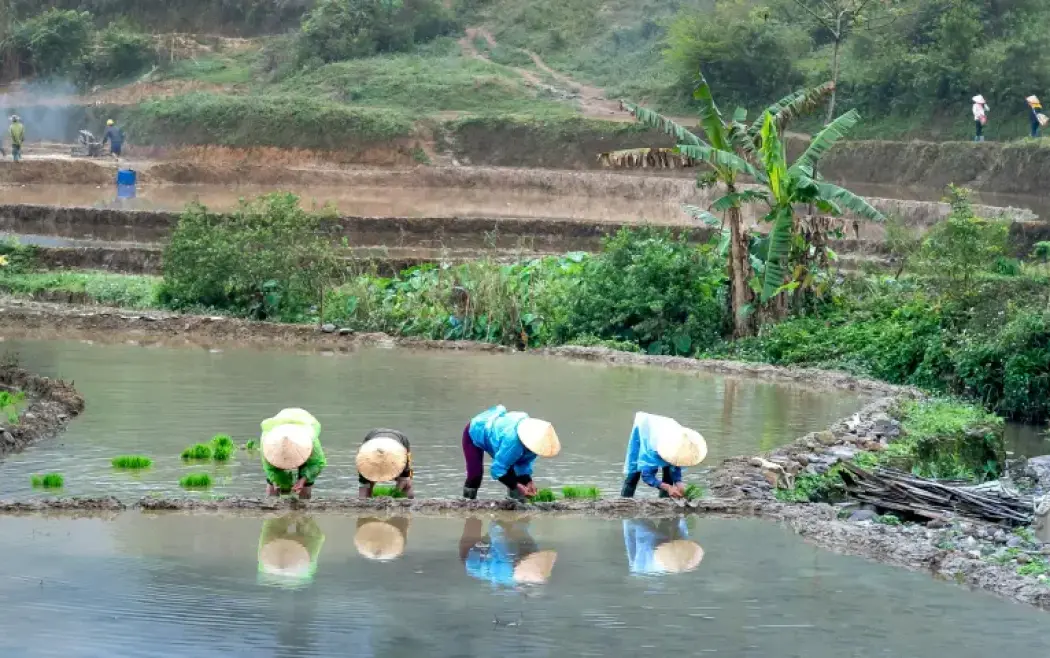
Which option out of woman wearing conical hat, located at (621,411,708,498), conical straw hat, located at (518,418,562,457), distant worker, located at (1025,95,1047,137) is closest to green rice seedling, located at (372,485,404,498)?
conical straw hat, located at (518,418,562,457)

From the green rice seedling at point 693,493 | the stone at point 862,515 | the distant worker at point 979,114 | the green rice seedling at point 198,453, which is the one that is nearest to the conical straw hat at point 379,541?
the green rice seedling at point 693,493

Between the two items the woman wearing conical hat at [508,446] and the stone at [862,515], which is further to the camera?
the stone at [862,515]

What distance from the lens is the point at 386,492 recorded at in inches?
468

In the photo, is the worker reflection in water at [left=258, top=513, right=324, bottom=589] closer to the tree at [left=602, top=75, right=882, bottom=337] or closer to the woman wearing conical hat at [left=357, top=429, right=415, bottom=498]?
the woman wearing conical hat at [left=357, top=429, right=415, bottom=498]

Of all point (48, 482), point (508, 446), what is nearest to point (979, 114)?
point (508, 446)

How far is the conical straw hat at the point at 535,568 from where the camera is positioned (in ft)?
30.5

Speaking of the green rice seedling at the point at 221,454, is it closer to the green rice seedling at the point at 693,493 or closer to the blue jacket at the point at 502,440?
the blue jacket at the point at 502,440

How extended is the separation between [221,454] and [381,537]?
328 centimetres

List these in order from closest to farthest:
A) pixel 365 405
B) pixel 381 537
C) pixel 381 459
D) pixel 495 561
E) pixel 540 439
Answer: pixel 495 561 → pixel 381 537 → pixel 540 439 → pixel 381 459 → pixel 365 405

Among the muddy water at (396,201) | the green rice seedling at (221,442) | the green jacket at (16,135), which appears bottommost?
the green rice seedling at (221,442)

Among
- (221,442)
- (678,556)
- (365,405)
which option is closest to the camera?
(678,556)

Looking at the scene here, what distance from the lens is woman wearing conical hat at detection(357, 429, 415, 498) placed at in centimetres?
1140

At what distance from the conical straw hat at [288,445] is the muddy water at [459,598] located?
0.51m

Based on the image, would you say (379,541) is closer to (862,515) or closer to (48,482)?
(48,482)
